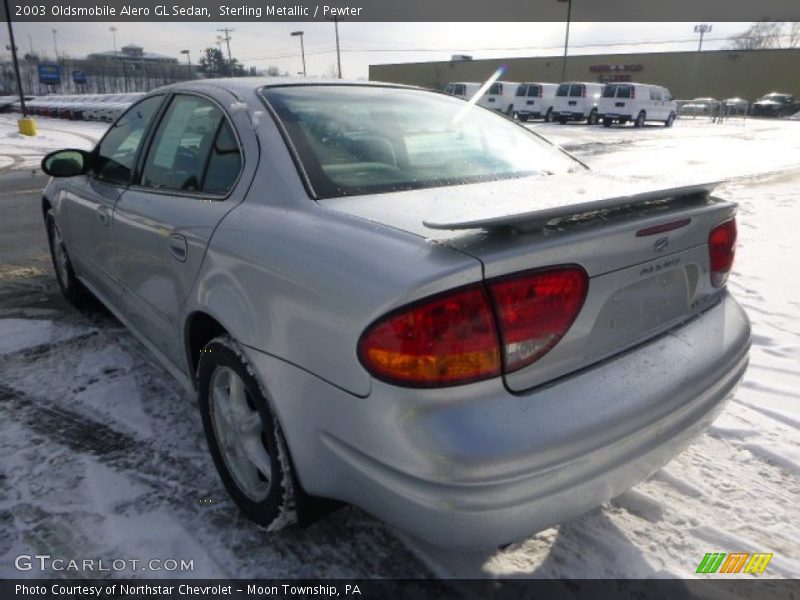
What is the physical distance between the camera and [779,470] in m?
2.50

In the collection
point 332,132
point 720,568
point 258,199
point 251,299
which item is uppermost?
point 332,132

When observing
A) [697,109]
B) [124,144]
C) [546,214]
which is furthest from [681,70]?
[546,214]

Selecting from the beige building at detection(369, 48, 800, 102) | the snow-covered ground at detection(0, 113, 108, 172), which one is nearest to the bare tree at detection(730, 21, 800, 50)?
the beige building at detection(369, 48, 800, 102)

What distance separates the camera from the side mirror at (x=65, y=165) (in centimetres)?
332

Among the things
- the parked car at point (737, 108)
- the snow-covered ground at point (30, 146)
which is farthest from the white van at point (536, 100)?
the snow-covered ground at point (30, 146)

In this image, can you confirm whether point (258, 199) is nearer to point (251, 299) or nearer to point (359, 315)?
point (251, 299)

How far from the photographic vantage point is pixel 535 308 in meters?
1.54

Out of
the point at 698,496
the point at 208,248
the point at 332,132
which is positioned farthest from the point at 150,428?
the point at 698,496

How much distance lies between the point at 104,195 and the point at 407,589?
99.3 inches

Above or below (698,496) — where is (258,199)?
above

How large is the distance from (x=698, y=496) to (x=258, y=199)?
2.01 m

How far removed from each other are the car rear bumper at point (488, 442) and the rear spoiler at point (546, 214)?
402 mm

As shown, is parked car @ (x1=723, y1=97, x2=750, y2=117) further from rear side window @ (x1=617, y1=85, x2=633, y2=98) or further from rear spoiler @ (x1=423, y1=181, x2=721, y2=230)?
rear spoiler @ (x1=423, y1=181, x2=721, y2=230)

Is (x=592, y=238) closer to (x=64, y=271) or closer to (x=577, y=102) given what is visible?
(x=64, y=271)
